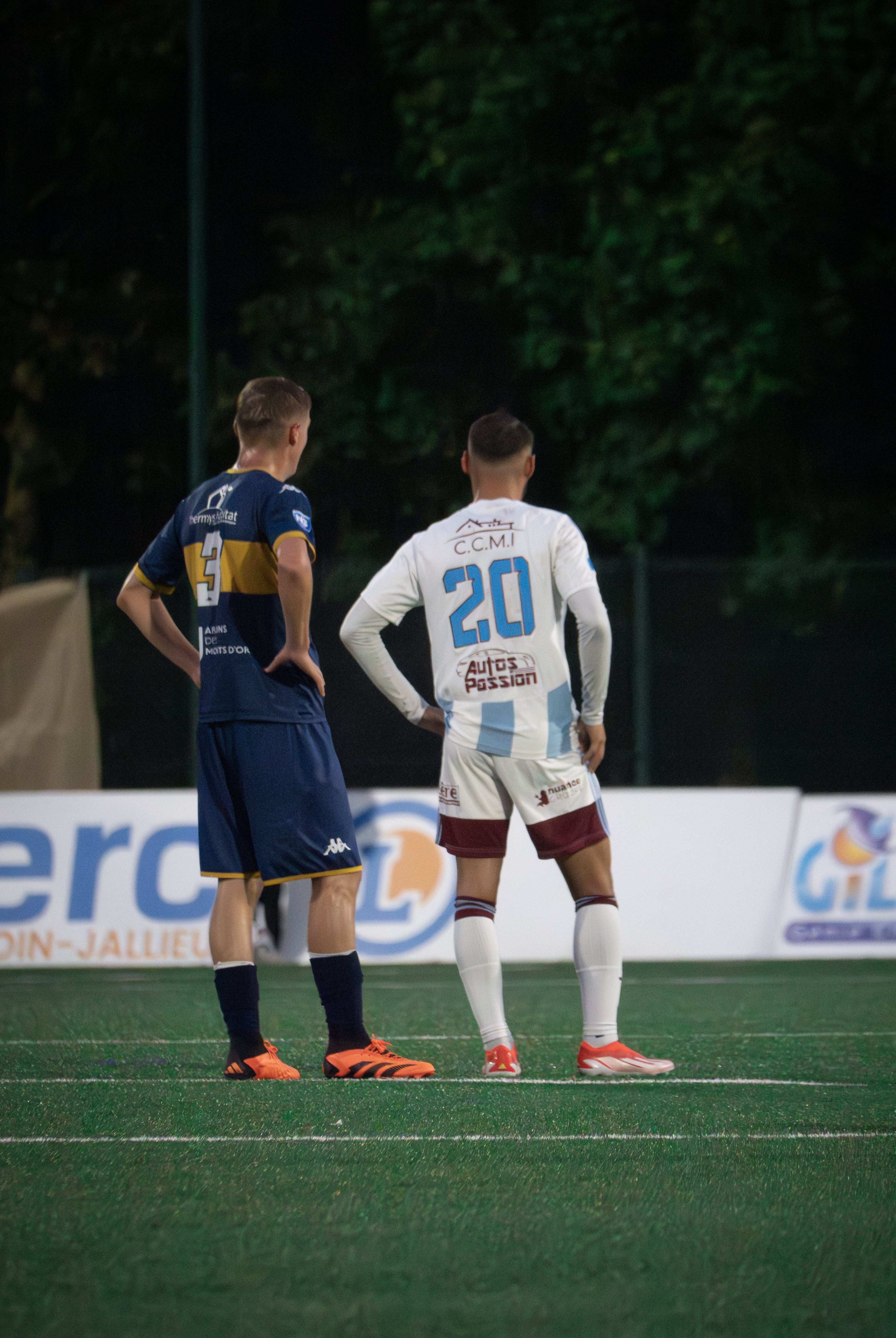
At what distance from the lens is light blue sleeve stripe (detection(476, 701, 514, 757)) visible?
18.0 ft

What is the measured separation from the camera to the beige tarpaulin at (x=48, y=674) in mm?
12133

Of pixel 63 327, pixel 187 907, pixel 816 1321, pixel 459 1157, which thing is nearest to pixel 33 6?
pixel 63 327

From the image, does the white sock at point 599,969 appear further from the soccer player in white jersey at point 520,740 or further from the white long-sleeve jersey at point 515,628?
the white long-sleeve jersey at point 515,628

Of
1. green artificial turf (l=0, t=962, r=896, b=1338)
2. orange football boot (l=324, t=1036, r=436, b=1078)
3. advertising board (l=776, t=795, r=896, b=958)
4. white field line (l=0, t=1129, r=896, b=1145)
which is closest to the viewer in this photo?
green artificial turf (l=0, t=962, r=896, b=1338)

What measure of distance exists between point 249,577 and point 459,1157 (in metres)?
2.01

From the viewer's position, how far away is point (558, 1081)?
537cm

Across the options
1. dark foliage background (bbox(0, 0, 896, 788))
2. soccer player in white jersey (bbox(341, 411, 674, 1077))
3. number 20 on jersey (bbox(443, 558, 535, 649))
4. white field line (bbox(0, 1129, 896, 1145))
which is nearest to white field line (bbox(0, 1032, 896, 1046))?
soccer player in white jersey (bbox(341, 411, 674, 1077))

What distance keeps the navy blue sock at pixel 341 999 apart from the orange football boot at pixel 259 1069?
149 mm

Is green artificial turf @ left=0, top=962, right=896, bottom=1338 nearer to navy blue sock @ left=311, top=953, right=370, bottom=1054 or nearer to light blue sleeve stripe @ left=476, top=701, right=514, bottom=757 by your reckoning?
navy blue sock @ left=311, top=953, right=370, bottom=1054

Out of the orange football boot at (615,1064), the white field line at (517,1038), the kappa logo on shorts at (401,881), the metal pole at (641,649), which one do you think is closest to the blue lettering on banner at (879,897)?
the kappa logo on shorts at (401,881)

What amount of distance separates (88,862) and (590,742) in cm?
537

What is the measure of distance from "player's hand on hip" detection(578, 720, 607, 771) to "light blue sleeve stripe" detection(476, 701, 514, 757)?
0.21m

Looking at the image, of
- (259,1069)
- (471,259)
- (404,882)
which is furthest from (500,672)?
(471,259)

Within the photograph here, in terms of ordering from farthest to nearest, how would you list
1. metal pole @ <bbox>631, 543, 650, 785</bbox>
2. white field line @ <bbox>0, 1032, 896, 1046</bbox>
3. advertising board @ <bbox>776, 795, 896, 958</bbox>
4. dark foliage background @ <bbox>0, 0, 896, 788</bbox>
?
dark foliage background @ <bbox>0, 0, 896, 788</bbox> → metal pole @ <bbox>631, 543, 650, 785</bbox> → advertising board @ <bbox>776, 795, 896, 958</bbox> → white field line @ <bbox>0, 1032, 896, 1046</bbox>
